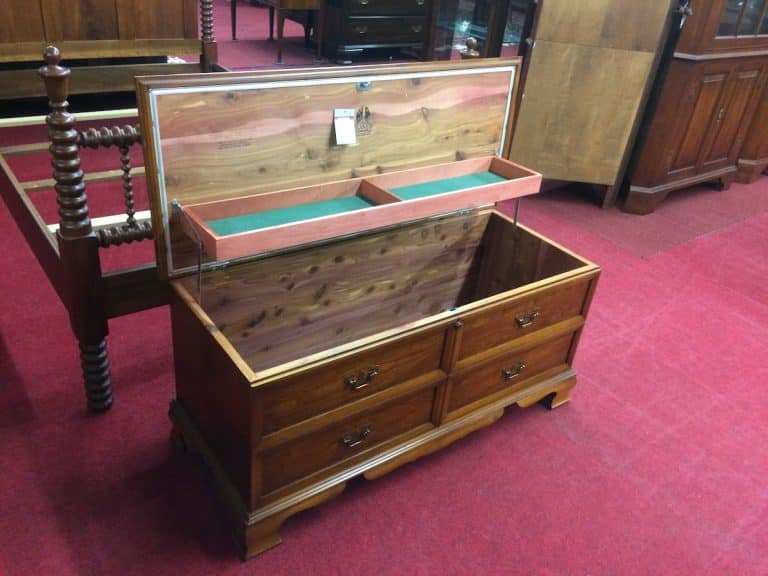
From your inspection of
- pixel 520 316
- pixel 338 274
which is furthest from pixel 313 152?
pixel 520 316

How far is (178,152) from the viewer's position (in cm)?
147

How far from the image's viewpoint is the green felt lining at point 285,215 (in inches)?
61.1

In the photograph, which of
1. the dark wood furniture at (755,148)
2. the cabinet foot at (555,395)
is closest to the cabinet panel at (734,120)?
the dark wood furniture at (755,148)

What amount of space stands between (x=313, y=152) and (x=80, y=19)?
8.53 feet

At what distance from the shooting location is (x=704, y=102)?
11.9 ft

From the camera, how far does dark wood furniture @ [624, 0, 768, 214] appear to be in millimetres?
3367

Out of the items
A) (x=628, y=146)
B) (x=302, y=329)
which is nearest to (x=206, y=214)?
(x=302, y=329)

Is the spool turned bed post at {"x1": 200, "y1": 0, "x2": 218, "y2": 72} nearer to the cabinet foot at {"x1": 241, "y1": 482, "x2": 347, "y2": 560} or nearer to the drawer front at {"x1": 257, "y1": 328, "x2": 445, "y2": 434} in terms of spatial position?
the drawer front at {"x1": 257, "y1": 328, "x2": 445, "y2": 434}

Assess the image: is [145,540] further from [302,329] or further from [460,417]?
[460,417]

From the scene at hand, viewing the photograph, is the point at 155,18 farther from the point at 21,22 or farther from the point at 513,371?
the point at 513,371

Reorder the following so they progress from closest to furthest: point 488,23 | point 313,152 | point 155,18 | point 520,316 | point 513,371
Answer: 1. point 313,152
2. point 520,316
3. point 513,371
4. point 155,18
5. point 488,23

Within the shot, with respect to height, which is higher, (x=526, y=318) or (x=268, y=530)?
(x=526, y=318)

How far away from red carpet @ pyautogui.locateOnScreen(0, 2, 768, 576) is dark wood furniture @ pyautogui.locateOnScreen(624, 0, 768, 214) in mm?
1392

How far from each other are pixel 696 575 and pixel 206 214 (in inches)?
59.9
